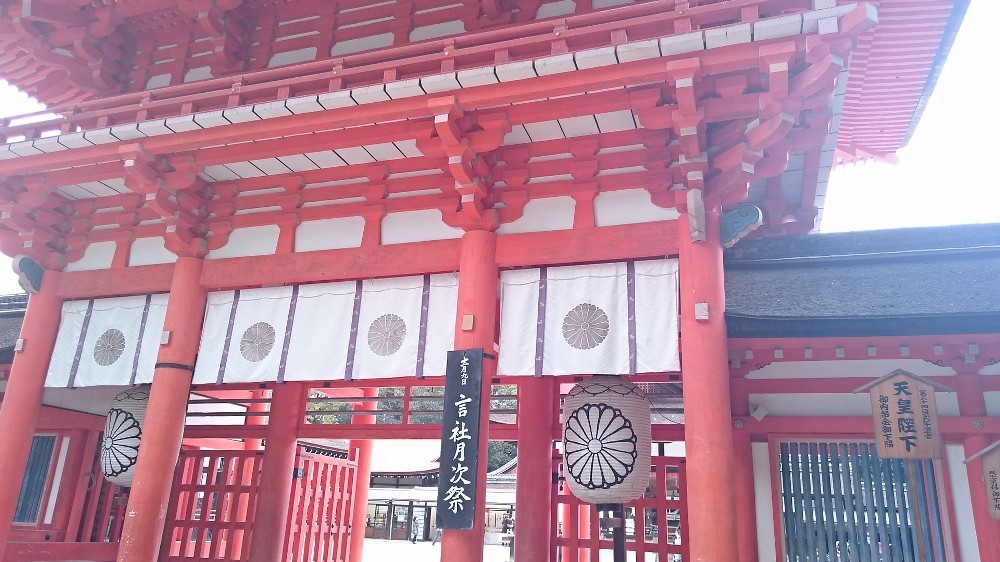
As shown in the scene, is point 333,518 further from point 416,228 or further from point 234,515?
point 416,228

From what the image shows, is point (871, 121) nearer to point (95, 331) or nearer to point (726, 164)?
point (726, 164)

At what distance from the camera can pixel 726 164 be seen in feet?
19.2

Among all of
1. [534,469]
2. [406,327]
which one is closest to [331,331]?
[406,327]

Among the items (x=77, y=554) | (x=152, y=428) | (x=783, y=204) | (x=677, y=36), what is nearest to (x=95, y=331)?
(x=152, y=428)

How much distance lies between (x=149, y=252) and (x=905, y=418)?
7.79 meters

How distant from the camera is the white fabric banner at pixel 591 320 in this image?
6.12 m

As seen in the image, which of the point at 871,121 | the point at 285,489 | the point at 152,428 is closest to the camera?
the point at 152,428

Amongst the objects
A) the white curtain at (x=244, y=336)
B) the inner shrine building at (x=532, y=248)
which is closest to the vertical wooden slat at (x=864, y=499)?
the inner shrine building at (x=532, y=248)

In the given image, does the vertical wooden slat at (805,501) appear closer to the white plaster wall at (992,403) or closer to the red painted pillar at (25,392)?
the white plaster wall at (992,403)

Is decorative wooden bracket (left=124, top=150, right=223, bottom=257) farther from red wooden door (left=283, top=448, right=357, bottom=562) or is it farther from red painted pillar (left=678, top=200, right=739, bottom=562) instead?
red painted pillar (left=678, top=200, right=739, bottom=562)

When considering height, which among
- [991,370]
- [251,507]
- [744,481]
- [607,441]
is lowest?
[251,507]

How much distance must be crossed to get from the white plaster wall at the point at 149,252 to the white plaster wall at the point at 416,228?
2.66m

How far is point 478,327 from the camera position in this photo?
6180 mm

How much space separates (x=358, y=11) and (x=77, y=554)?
740 cm
